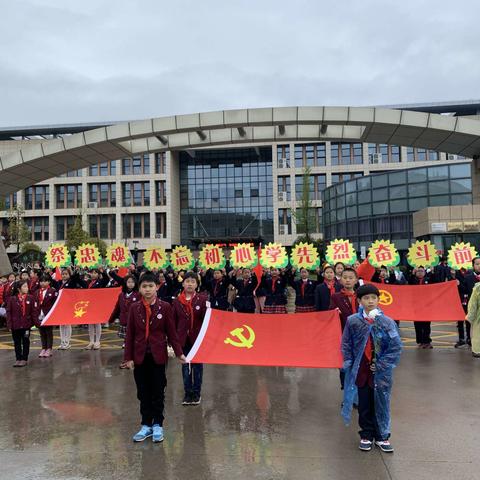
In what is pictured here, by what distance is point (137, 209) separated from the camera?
65.6 meters

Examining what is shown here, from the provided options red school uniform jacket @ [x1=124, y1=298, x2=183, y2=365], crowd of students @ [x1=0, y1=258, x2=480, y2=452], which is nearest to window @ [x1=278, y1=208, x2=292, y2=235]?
crowd of students @ [x1=0, y1=258, x2=480, y2=452]

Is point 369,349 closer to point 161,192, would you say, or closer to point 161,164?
point 161,192

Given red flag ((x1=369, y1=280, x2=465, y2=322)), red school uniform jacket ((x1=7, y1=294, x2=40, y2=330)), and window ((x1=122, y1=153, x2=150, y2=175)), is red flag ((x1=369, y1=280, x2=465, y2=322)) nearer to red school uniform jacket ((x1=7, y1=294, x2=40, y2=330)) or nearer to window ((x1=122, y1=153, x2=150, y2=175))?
red school uniform jacket ((x1=7, y1=294, x2=40, y2=330))

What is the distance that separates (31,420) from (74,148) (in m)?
11.4

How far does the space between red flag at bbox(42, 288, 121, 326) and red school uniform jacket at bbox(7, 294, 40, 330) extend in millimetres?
824

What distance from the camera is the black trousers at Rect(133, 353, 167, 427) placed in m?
5.25

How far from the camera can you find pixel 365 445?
15.7ft

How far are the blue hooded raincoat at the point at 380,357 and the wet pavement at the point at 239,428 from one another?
453 millimetres

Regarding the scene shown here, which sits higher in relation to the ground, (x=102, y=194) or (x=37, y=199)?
(x=102, y=194)

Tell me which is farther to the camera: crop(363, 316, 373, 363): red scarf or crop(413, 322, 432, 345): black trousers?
crop(413, 322, 432, 345): black trousers

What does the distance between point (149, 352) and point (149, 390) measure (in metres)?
0.46

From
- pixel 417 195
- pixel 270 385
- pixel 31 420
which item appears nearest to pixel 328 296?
pixel 270 385

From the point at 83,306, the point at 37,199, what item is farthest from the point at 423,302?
the point at 37,199

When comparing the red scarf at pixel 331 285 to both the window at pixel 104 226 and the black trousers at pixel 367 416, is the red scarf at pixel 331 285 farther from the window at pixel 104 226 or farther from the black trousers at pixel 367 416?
the window at pixel 104 226
